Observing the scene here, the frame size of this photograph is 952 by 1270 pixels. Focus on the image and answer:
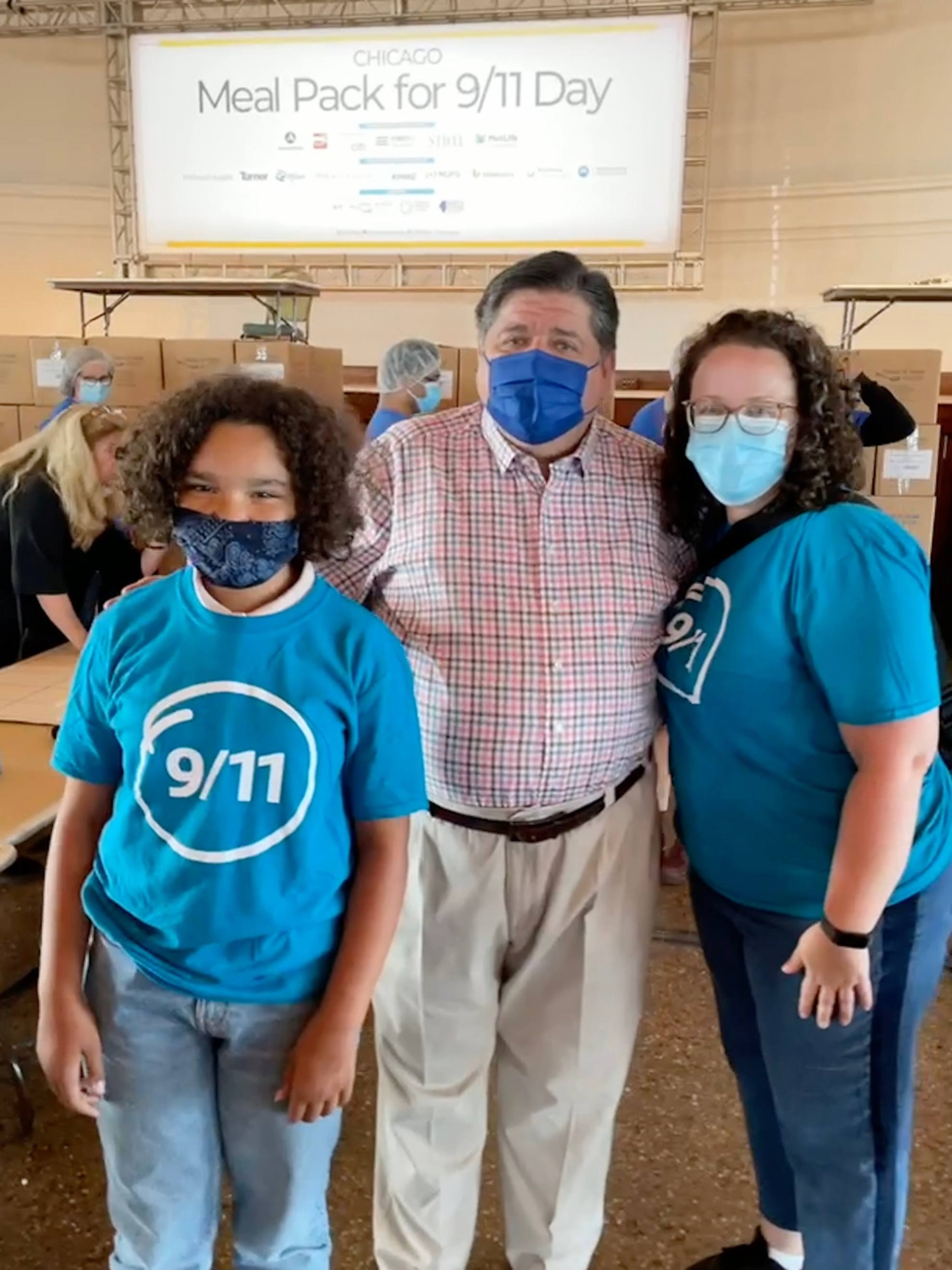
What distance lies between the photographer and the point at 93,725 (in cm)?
108

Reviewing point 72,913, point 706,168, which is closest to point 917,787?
point 72,913

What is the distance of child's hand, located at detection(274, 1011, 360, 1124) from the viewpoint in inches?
42.1

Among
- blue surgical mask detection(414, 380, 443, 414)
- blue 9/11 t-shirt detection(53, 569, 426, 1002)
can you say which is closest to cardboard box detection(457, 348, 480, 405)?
blue surgical mask detection(414, 380, 443, 414)

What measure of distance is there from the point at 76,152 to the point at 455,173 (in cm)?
270

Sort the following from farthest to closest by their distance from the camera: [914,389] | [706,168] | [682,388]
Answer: [706,168] → [914,389] → [682,388]

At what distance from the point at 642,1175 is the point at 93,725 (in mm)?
1365

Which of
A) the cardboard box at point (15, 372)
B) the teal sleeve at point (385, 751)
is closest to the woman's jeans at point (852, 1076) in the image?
the teal sleeve at point (385, 751)

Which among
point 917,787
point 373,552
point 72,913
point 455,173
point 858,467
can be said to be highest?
point 455,173

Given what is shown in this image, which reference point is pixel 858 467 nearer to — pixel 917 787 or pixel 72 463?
pixel 917 787

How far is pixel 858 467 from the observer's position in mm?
1274

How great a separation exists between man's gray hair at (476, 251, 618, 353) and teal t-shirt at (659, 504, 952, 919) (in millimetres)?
380

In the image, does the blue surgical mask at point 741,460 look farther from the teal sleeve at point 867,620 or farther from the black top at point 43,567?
the black top at point 43,567

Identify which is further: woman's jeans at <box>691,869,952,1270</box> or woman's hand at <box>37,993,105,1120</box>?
woman's jeans at <box>691,869,952,1270</box>

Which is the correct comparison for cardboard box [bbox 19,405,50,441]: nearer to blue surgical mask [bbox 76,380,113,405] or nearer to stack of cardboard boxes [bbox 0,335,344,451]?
stack of cardboard boxes [bbox 0,335,344,451]
